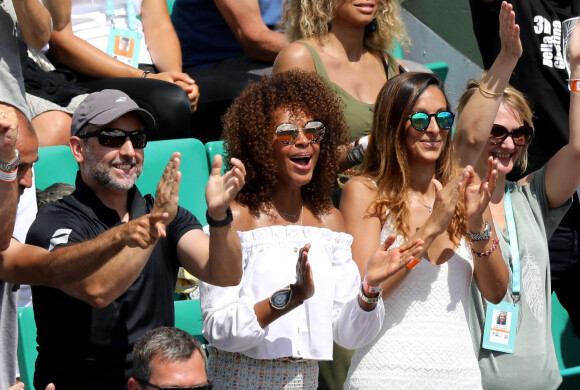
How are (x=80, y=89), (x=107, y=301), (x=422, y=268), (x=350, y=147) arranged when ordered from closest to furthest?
1. (x=107, y=301)
2. (x=422, y=268)
3. (x=350, y=147)
4. (x=80, y=89)

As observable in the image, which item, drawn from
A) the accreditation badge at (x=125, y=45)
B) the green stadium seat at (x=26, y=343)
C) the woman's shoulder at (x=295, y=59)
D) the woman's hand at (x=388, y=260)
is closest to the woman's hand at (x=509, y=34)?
the woman's shoulder at (x=295, y=59)

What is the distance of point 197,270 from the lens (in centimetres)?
304

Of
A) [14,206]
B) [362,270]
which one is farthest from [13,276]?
[362,270]

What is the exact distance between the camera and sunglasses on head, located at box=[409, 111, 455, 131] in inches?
136

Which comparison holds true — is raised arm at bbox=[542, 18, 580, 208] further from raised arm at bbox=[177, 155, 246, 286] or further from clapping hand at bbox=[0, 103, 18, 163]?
clapping hand at bbox=[0, 103, 18, 163]

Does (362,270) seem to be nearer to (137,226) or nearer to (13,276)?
(137,226)

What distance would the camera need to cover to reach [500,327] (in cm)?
365

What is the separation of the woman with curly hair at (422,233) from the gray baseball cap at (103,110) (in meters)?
0.81

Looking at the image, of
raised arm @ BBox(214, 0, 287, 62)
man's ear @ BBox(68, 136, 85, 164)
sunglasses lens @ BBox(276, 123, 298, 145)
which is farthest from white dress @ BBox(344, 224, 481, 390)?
raised arm @ BBox(214, 0, 287, 62)

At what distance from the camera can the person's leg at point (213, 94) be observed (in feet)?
16.4

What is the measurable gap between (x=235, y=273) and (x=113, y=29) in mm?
2580

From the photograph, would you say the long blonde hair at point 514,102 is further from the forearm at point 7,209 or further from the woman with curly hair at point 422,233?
the forearm at point 7,209

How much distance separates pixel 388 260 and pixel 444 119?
2.39 feet

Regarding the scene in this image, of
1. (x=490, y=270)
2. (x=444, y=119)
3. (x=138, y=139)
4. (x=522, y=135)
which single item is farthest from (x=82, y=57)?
(x=490, y=270)
